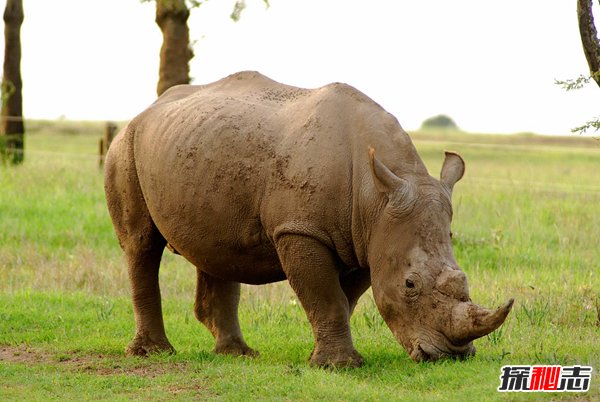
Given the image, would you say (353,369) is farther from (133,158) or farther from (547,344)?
(133,158)

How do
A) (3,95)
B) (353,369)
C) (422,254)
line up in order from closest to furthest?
1. (422,254)
2. (353,369)
3. (3,95)

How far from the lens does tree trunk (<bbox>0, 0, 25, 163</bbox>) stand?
21938 millimetres

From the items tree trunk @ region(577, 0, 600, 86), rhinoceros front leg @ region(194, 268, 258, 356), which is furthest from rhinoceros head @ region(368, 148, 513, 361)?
tree trunk @ region(577, 0, 600, 86)

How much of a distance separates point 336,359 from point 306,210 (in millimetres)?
1029

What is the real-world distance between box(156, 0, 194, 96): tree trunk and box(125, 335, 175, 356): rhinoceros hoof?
9.72 m

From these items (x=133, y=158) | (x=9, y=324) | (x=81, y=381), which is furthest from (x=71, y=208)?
(x=81, y=381)

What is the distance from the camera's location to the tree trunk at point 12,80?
2194 cm

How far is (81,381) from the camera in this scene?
7512 millimetres

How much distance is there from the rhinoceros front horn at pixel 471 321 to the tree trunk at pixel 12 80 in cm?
1616

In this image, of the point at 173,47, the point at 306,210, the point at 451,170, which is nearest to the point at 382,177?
the point at 306,210

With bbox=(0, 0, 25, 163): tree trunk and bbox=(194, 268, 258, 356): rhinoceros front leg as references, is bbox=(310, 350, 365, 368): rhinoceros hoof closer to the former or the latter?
bbox=(194, 268, 258, 356): rhinoceros front leg

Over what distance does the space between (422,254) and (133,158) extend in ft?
9.19

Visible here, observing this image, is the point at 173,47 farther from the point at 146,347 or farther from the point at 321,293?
the point at 321,293

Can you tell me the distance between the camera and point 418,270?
695cm
